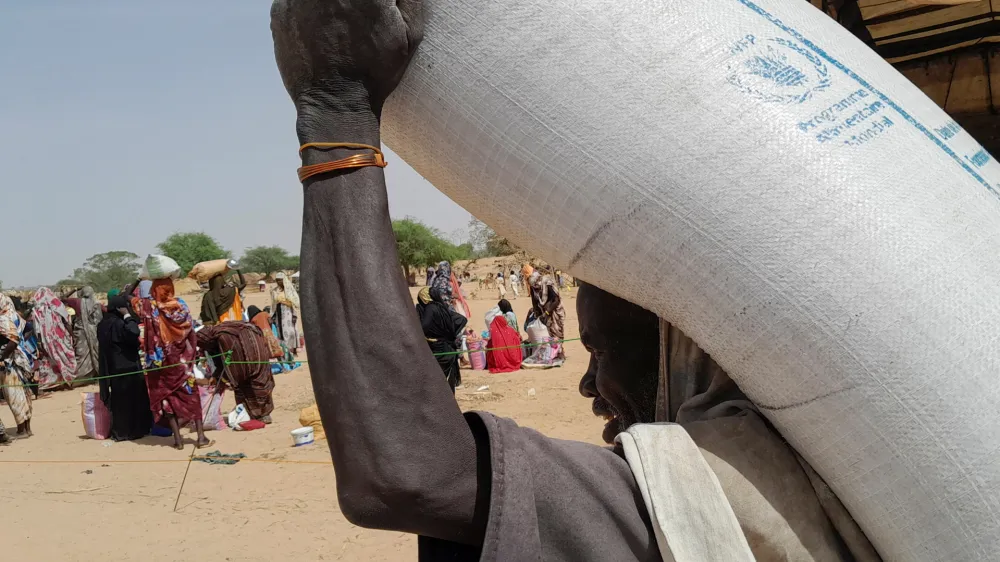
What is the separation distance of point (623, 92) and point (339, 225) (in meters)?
0.44

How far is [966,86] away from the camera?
1.63 metres

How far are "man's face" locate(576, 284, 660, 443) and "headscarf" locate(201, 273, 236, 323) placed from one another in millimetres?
12870

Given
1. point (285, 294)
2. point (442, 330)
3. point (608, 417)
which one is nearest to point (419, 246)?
point (285, 294)

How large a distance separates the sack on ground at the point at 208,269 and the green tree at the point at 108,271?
1697 inches

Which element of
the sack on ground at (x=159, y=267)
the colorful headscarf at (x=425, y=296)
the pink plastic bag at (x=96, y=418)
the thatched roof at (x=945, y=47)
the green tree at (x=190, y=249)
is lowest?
the pink plastic bag at (x=96, y=418)

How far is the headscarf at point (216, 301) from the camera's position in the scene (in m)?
13.3

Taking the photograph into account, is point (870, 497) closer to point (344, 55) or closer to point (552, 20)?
point (552, 20)

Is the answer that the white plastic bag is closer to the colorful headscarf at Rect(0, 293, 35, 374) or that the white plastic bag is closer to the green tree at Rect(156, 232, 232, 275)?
the colorful headscarf at Rect(0, 293, 35, 374)

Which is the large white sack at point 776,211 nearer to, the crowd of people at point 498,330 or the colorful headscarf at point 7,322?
the crowd of people at point 498,330

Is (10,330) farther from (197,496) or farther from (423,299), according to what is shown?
(423,299)

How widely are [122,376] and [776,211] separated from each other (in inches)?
400

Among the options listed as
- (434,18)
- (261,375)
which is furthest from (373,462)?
(261,375)

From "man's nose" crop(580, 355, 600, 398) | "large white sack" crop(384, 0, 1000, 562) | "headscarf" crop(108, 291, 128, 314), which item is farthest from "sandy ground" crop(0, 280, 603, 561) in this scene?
"large white sack" crop(384, 0, 1000, 562)

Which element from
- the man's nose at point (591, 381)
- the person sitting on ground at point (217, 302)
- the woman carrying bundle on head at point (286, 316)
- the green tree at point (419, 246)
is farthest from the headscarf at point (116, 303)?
the green tree at point (419, 246)
